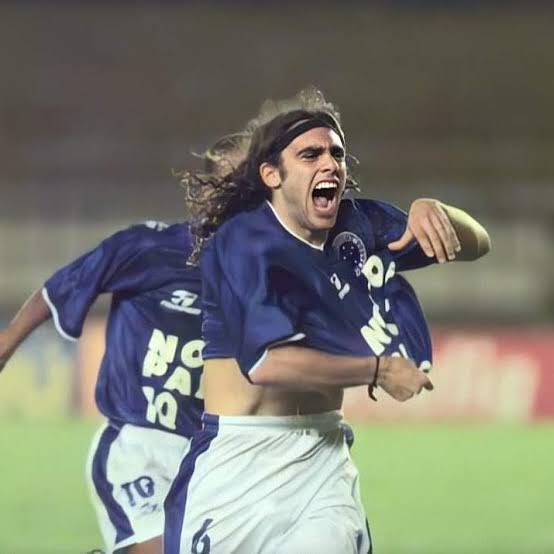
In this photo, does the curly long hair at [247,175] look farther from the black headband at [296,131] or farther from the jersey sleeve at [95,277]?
the jersey sleeve at [95,277]

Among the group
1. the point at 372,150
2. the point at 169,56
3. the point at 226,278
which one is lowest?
the point at 226,278

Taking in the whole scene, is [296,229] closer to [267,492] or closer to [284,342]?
[284,342]

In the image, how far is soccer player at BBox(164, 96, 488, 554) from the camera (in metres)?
2.97

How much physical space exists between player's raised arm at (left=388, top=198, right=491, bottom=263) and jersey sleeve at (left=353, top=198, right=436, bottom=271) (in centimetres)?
2

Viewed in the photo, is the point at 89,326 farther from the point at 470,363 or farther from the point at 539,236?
the point at 539,236

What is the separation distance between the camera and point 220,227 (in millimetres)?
3135

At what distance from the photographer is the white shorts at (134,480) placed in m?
4.06

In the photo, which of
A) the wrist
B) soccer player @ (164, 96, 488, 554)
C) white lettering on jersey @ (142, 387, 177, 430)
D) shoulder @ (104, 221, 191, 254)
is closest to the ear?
soccer player @ (164, 96, 488, 554)

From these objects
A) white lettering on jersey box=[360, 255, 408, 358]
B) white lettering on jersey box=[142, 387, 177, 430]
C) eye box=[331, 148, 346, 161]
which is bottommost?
white lettering on jersey box=[142, 387, 177, 430]

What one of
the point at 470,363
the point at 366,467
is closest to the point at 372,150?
the point at 470,363

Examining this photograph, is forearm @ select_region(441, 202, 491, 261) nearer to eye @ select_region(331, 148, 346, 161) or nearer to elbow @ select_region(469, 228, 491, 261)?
elbow @ select_region(469, 228, 491, 261)

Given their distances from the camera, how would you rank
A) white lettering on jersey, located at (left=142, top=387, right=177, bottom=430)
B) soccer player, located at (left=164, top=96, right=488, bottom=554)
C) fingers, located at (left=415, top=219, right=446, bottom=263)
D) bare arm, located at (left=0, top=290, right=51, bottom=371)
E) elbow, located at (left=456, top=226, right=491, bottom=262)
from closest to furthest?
soccer player, located at (left=164, top=96, right=488, bottom=554)
fingers, located at (left=415, top=219, right=446, bottom=263)
elbow, located at (left=456, top=226, right=491, bottom=262)
bare arm, located at (left=0, top=290, right=51, bottom=371)
white lettering on jersey, located at (left=142, top=387, right=177, bottom=430)

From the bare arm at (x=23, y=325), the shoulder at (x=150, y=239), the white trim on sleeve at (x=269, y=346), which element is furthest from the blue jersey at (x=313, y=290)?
the bare arm at (x=23, y=325)

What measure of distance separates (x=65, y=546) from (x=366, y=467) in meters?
3.09
